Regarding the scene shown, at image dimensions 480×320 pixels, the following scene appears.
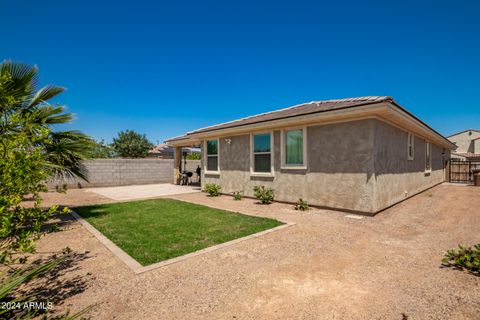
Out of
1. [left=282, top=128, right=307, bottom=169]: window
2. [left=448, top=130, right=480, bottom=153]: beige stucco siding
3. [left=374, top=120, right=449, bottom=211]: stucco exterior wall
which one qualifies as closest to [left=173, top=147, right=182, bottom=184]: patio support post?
[left=282, top=128, right=307, bottom=169]: window

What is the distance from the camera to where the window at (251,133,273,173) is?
9.60 meters

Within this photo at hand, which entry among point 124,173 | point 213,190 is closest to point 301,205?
point 213,190

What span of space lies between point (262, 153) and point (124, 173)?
41.8 feet

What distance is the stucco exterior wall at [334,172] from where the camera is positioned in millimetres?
6883

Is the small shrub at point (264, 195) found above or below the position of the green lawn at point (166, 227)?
above

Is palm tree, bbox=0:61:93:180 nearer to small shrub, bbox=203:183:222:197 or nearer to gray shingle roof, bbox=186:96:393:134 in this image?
small shrub, bbox=203:183:222:197

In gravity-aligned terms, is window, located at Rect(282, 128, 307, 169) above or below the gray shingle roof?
below

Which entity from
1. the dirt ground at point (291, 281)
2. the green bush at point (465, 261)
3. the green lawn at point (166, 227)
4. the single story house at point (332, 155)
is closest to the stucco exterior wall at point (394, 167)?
the single story house at point (332, 155)

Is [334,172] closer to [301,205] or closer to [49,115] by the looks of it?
[301,205]

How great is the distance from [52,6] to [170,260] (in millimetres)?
9745

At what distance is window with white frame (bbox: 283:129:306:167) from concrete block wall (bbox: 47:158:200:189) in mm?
13407

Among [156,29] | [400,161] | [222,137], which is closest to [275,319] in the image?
[400,161]

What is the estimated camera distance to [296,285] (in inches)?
119

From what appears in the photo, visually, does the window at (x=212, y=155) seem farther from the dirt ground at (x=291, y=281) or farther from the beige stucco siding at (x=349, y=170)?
the dirt ground at (x=291, y=281)
